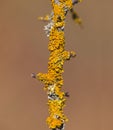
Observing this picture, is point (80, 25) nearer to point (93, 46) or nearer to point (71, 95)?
point (93, 46)

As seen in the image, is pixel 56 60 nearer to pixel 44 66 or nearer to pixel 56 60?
pixel 56 60

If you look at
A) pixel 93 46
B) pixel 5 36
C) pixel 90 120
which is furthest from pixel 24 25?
pixel 90 120

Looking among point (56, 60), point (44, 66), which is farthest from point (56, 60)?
point (44, 66)

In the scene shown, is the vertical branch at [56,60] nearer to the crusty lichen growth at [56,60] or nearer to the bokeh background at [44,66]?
the crusty lichen growth at [56,60]

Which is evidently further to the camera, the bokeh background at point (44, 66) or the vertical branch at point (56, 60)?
the bokeh background at point (44, 66)

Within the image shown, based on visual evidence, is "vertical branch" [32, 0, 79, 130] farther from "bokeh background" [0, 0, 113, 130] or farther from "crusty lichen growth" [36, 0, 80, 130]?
"bokeh background" [0, 0, 113, 130]

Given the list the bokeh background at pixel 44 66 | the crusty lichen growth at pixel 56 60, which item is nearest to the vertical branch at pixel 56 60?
the crusty lichen growth at pixel 56 60
